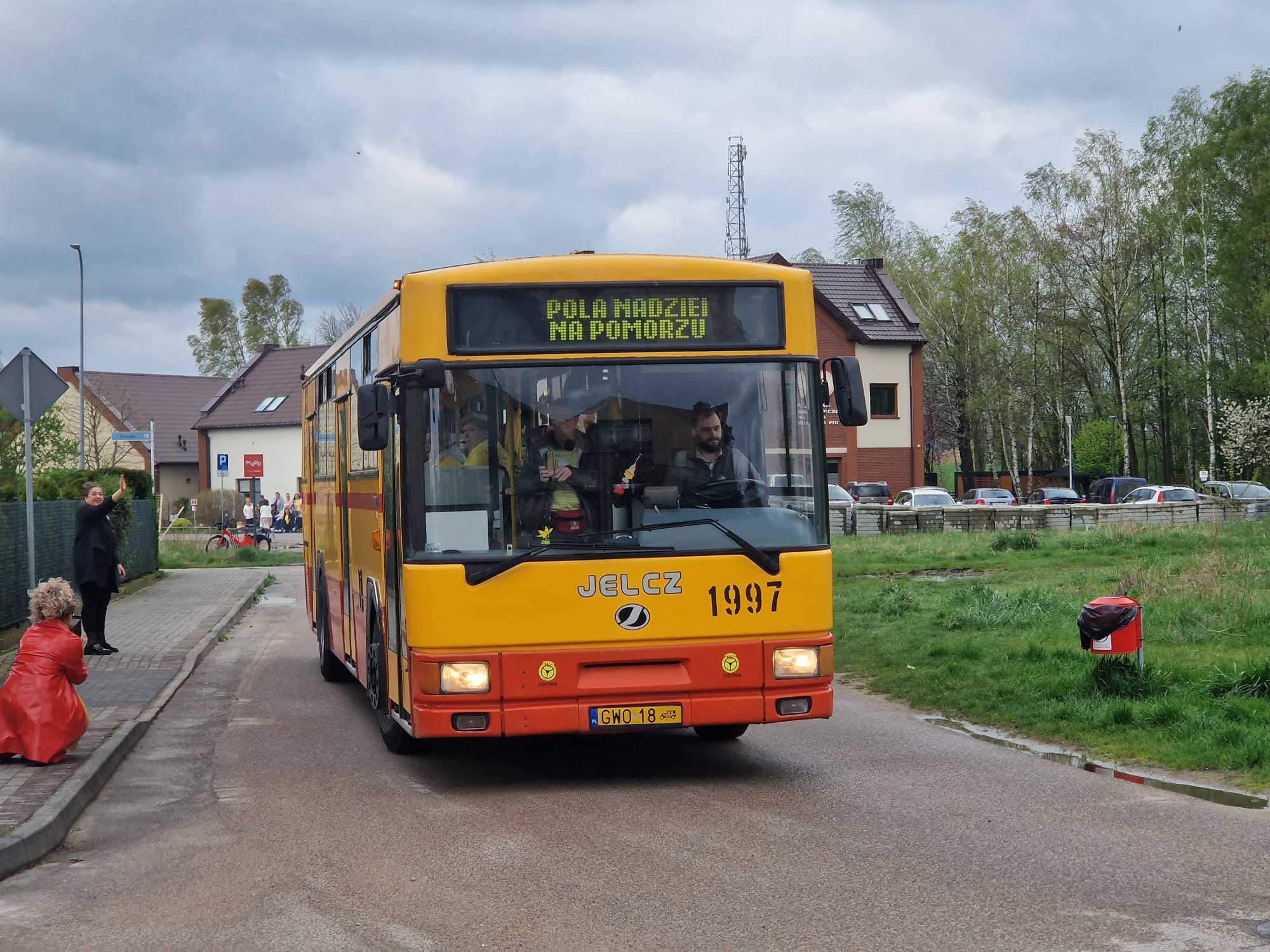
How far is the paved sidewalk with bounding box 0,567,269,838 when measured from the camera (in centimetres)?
900

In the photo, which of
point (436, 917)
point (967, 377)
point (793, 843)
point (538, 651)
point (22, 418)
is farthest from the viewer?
point (967, 377)

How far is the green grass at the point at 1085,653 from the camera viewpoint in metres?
10.3

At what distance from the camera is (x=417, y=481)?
8797 mm

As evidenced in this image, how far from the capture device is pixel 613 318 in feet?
29.6

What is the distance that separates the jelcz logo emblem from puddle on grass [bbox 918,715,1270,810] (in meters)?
3.01

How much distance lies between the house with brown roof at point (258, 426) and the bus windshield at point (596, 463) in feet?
221

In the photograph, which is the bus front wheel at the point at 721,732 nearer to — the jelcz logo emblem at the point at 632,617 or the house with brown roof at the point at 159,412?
the jelcz logo emblem at the point at 632,617

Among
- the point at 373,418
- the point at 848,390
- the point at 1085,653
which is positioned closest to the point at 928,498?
the point at 1085,653

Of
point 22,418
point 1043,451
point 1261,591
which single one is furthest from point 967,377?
point 22,418

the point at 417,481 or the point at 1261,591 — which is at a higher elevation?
the point at 417,481

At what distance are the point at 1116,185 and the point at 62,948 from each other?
2471 inches

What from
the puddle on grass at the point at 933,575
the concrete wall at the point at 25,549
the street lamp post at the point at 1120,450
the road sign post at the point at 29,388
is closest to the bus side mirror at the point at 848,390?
the road sign post at the point at 29,388

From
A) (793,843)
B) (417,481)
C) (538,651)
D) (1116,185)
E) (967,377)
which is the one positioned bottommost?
(793,843)

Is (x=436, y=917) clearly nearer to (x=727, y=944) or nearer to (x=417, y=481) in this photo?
(x=727, y=944)
